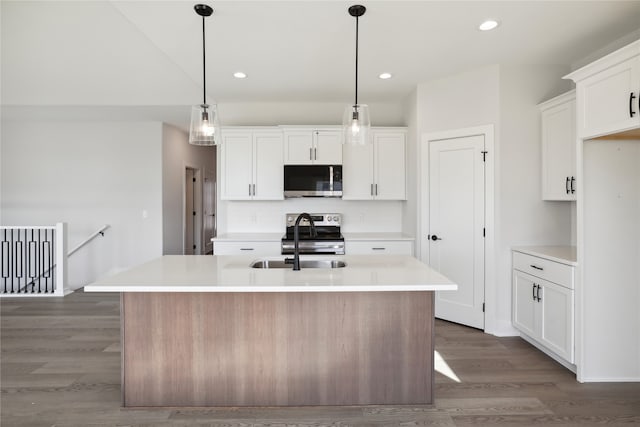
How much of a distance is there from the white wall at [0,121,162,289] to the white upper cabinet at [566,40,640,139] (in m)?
5.31

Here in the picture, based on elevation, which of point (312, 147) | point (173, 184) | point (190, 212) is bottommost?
point (190, 212)

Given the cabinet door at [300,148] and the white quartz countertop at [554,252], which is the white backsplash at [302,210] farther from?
the white quartz countertop at [554,252]

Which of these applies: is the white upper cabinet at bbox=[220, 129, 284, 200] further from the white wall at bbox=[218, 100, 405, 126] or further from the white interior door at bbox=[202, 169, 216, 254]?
the white interior door at bbox=[202, 169, 216, 254]

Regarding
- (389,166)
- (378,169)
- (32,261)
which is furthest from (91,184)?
(389,166)

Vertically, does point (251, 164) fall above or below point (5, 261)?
above

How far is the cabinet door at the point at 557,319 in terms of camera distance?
260 cm

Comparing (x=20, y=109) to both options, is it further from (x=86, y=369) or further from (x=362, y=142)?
(x=362, y=142)

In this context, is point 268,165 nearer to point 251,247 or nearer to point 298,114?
point 298,114

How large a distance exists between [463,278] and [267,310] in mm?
2354

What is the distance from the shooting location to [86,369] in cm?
271

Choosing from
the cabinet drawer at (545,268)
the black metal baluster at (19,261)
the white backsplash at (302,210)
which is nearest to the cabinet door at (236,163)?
the white backsplash at (302,210)

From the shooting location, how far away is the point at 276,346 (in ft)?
7.13

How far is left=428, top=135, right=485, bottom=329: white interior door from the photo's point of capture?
141 inches

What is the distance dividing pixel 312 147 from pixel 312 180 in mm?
404
